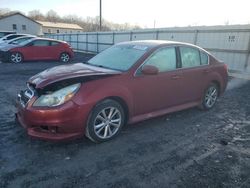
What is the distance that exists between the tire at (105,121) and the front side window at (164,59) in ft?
3.53

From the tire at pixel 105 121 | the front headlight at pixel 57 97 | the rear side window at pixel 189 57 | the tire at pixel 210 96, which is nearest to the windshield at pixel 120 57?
the tire at pixel 105 121

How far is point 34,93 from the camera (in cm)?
370

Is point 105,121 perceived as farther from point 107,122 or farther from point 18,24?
point 18,24

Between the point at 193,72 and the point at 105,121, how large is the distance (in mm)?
2384

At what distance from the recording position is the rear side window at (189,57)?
514 centimetres

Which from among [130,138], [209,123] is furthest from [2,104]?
[209,123]

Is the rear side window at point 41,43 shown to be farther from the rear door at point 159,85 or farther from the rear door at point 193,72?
the rear door at point 159,85

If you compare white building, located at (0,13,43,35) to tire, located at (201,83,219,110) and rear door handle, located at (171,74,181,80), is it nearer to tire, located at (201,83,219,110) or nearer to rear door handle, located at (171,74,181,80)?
tire, located at (201,83,219,110)

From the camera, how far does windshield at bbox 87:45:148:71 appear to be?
4443 millimetres

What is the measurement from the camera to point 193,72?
17.2ft

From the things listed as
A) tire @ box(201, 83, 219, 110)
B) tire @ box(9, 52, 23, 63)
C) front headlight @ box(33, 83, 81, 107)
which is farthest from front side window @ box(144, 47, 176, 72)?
tire @ box(9, 52, 23, 63)

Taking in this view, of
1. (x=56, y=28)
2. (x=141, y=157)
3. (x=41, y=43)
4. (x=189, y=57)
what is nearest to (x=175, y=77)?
(x=189, y=57)

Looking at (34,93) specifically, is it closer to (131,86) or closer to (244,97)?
(131,86)

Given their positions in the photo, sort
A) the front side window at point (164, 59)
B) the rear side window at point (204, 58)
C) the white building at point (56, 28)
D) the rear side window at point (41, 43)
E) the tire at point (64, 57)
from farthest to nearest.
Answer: the white building at point (56, 28) < the tire at point (64, 57) < the rear side window at point (41, 43) < the rear side window at point (204, 58) < the front side window at point (164, 59)
